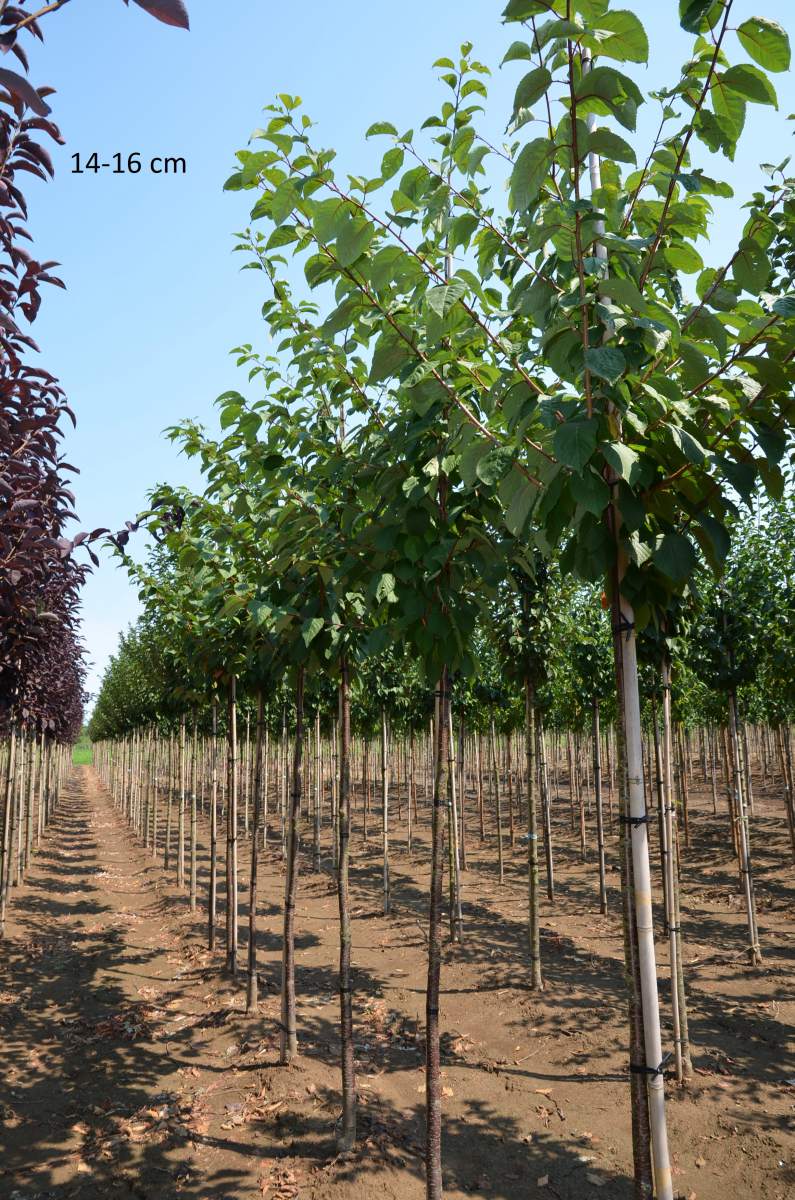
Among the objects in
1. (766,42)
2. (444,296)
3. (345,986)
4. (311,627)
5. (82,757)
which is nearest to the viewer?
(766,42)

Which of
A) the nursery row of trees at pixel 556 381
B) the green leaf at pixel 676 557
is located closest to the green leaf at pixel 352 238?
the nursery row of trees at pixel 556 381

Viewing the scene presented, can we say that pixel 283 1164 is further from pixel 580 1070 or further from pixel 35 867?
Answer: pixel 35 867

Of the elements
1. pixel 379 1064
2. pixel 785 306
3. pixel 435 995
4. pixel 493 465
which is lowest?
pixel 379 1064

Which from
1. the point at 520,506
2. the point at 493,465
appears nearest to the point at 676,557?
the point at 520,506

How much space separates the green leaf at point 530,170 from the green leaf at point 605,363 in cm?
45

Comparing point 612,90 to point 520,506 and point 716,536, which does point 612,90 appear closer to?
point 520,506

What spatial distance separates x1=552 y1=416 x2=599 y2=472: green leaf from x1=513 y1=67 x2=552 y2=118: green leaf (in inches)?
32.6

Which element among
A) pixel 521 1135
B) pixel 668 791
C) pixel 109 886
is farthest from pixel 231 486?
pixel 109 886

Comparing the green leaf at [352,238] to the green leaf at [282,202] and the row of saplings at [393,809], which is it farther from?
the row of saplings at [393,809]

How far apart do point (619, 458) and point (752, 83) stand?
1015 millimetres

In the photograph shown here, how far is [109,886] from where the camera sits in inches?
643

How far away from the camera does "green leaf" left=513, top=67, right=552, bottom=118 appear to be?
6.43ft

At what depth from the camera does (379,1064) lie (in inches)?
274

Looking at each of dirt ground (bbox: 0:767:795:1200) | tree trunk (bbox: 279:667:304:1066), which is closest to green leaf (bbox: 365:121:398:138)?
tree trunk (bbox: 279:667:304:1066)
